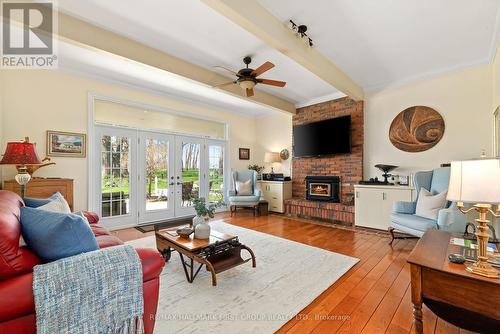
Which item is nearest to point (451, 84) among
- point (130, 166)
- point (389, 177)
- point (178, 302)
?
point (389, 177)

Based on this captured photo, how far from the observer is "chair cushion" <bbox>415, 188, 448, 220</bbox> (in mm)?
2984

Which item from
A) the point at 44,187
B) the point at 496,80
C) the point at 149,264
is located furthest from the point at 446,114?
the point at 44,187

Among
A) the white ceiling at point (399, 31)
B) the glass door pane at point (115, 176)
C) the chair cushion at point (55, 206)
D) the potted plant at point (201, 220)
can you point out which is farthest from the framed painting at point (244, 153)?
the chair cushion at point (55, 206)

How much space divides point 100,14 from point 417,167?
5.20m

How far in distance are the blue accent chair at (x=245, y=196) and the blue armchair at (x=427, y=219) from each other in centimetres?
291

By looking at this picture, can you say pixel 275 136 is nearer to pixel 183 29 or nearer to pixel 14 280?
pixel 183 29

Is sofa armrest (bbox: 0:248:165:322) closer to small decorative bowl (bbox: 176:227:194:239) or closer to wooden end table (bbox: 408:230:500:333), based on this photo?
small decorative bowl (bbox: 176:227:194:239)

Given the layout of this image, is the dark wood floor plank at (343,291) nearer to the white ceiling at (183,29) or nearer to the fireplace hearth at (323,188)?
the fireplace hearth at (323,188)

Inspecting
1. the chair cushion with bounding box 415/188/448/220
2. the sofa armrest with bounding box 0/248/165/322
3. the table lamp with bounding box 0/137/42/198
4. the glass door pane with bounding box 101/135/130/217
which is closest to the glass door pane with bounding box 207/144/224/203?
the glass door pane with bounding box 101/135/130/217

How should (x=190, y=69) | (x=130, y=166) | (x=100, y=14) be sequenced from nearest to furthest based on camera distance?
(x=100, y=14), (x=190, y=69), (x=130, y=166)

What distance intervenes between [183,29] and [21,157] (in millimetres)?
2516

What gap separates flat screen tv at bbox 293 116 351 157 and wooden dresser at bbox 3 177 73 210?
4574 millimetres

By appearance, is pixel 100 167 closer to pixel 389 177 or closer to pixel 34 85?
pixel 34 85

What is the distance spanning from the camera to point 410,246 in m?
3.30
